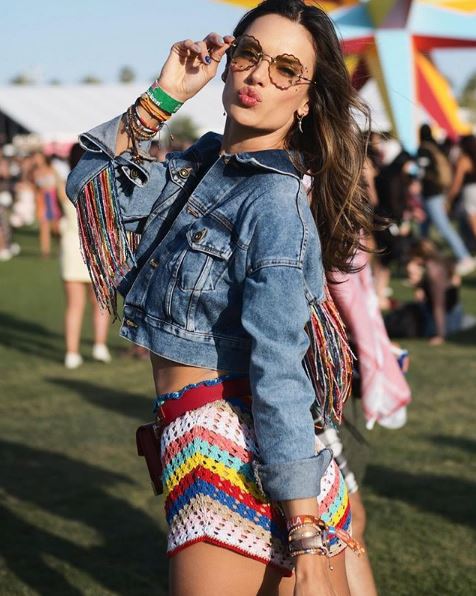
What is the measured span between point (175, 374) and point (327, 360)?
14.2 inches

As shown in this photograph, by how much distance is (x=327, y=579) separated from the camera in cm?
217

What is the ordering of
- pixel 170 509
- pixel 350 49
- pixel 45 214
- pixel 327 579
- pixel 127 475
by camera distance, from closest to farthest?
pixel 327 579 < pixel 170 509 < pixel 350 49 < pixel 127 475 < pixel 45 214

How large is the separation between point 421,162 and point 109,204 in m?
13.6

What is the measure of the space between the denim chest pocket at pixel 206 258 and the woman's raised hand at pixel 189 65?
0.43 meters

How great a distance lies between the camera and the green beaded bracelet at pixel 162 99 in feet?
8.30

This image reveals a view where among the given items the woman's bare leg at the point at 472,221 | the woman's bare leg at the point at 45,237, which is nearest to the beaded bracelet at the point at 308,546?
the woman's bare leg at the point at 472,221

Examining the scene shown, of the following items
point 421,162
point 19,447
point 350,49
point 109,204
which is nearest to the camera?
point 109,204

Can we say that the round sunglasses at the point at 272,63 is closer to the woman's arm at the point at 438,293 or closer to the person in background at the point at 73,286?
the person in background at the point at 73,286

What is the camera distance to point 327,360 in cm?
242

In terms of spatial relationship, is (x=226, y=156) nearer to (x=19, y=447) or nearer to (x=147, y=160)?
(x=147, y=160)

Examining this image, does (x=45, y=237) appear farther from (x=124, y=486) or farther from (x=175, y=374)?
(x=175, y=374)

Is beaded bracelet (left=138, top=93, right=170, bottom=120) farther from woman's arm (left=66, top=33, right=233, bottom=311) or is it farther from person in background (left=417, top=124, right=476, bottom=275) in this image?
person in background (left=417, top=124, right=476, bottom=275)

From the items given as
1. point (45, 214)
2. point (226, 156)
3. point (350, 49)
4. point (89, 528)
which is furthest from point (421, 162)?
point (226, 156)

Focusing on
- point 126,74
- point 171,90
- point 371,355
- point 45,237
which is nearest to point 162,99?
point 171,90
